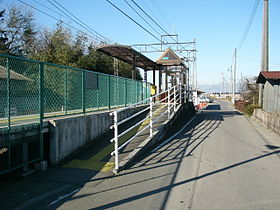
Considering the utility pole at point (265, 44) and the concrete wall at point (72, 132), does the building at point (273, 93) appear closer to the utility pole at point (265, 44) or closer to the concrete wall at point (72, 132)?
the utility pole at point (265, 44)

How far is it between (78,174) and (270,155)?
5.69 m

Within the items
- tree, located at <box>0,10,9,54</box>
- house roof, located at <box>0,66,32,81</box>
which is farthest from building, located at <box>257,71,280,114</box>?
tree, located at <box>0,10,9,54</box>

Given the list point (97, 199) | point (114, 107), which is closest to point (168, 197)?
point (97, 199)

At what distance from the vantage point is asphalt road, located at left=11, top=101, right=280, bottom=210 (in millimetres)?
4352

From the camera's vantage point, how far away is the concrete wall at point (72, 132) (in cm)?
651

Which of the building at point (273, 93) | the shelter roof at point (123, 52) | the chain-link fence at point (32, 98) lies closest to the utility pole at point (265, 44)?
the building at point (273, 93)

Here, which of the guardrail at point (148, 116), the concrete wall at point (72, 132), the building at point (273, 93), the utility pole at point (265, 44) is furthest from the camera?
the utility pole at point (265, 44)

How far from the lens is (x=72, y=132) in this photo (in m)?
7.24

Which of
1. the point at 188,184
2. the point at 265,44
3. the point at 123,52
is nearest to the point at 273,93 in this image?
the point at 265,44

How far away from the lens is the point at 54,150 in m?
6.48

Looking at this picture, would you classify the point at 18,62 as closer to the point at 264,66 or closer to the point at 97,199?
the point at 97,199

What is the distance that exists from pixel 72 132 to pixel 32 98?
1.61 meters

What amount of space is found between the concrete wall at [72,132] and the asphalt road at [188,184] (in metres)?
1.65

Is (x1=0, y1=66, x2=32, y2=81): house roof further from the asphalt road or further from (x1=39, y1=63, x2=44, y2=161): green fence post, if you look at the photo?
the asphalt road
